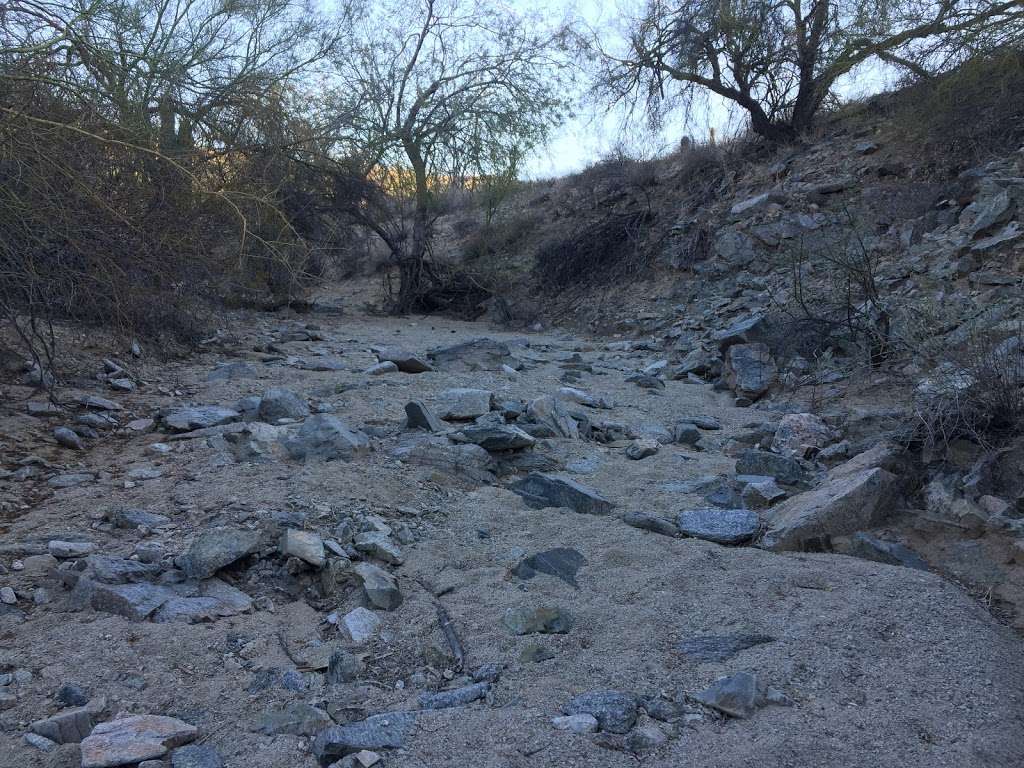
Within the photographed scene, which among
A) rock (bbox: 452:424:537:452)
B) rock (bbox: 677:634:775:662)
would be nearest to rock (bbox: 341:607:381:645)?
rock (bbox: 677:634:775:662)

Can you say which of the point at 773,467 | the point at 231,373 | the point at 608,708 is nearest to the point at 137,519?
the point at 608,708

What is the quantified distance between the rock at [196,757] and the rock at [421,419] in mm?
2808

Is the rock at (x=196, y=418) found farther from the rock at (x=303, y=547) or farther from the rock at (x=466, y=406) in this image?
the rock at (x=303, y=547)

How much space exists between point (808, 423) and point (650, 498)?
1528 millimetres

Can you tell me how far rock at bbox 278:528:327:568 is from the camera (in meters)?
2.86

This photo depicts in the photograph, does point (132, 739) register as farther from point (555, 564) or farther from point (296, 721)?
point (555, 564)

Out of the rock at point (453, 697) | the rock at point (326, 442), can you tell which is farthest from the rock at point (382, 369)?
the rock at point (453, 697)

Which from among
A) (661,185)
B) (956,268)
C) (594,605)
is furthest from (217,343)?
(661,185)

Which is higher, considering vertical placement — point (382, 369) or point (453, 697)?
point (382, 369)

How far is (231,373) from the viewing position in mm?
6480

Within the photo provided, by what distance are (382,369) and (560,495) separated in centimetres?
344

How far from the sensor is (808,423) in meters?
4.74

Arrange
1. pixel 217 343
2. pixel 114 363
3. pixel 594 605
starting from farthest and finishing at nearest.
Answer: pixel 217 343
pixel 114 363
pixel 594 605

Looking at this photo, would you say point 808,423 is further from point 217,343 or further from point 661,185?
point 661,185
